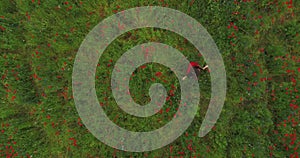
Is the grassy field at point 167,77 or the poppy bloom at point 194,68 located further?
the grassy field at point 167,77

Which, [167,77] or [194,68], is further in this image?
[167,77]

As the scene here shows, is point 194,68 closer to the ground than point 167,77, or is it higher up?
higher up

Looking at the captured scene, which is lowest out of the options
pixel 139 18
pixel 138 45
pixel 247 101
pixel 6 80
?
pixel 6 80

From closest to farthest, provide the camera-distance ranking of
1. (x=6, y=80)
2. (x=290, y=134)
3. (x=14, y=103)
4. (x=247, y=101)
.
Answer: (x=290, y=134) → (x=247, y=101) → (x=6, y=80) → (x=14, y=103)

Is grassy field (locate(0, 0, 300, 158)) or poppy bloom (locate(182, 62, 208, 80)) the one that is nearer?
poppy bloom (locate(182, 62, 208, 80))

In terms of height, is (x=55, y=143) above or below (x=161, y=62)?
below

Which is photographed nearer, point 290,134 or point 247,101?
point 290,134

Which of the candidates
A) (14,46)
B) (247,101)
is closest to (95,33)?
(14,46)

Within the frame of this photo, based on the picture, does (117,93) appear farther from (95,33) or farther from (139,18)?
(139,18)
